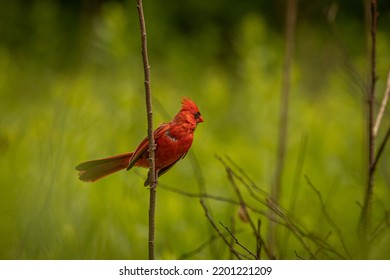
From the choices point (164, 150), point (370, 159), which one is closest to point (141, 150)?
point (164, 150)

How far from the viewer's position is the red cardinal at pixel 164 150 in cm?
74

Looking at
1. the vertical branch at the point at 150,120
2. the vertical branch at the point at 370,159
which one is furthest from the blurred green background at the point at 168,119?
the vertical branch at the point at 150,120

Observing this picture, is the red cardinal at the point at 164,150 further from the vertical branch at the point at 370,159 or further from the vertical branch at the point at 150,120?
the vertical branch at the point at 370,159

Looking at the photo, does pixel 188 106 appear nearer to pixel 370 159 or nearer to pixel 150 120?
pixel 150 120

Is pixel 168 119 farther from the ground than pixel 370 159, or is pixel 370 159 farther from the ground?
pixel 168 119

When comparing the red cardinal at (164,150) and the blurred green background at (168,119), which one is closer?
the red cardinal at (164,150)

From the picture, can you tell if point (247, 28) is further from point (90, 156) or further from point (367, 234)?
point (367, 234)

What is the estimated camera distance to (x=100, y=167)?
0.78 m

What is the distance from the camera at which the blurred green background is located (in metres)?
1.31

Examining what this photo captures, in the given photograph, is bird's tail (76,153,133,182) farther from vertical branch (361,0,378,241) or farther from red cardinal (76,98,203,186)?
vertical branch (361,0,378,241)

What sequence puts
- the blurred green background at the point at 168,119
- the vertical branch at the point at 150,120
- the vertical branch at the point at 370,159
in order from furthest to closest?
the blurred green background at the point at 168,119, the vertical branch at the point at 370,159, the vertical branch at the point at 150,120

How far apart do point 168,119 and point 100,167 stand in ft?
0.50

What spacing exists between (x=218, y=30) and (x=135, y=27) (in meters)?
1.43

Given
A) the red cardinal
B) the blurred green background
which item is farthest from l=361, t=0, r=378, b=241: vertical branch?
the red cardinal
